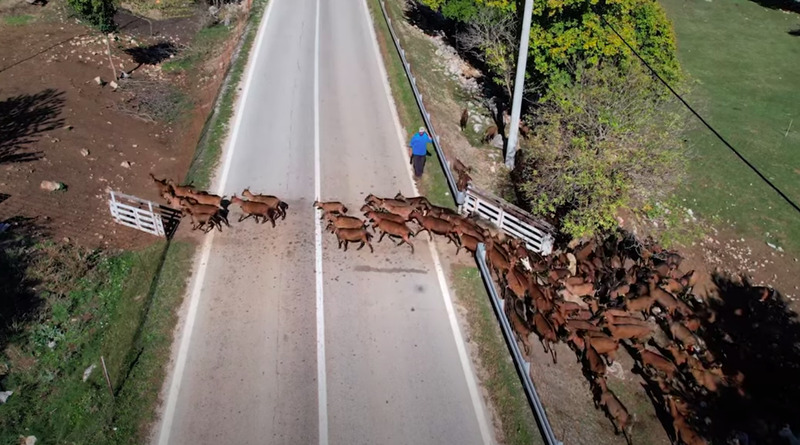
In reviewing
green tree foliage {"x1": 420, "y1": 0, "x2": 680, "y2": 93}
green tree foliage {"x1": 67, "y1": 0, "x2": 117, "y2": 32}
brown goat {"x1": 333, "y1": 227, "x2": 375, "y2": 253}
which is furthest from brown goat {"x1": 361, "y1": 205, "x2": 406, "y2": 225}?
green tree foliage {"x1": 67, "y1": 0, "x2": 117, "y2": 32}

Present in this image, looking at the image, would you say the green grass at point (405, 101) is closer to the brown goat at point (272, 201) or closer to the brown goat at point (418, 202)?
the brown goat at point (418, 202)

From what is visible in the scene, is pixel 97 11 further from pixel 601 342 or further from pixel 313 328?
pixel 601 342

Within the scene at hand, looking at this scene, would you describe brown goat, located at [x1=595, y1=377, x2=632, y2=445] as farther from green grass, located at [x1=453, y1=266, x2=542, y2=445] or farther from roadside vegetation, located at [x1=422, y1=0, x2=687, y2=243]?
roadside vegetation, located at [x1=422, y1=0, x2=687, y2=243]

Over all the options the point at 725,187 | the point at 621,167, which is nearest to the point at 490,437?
the point at 621,167

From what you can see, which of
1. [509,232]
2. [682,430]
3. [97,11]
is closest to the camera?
[682,430]

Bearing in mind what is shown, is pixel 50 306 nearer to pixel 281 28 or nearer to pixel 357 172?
pixel 357 172

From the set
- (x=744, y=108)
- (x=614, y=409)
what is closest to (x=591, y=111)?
(x=614, y=409)

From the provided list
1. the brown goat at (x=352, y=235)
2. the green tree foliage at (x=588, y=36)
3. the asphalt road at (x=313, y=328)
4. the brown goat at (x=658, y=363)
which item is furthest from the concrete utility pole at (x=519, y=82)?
the brown goat at (x=658, y=363)
